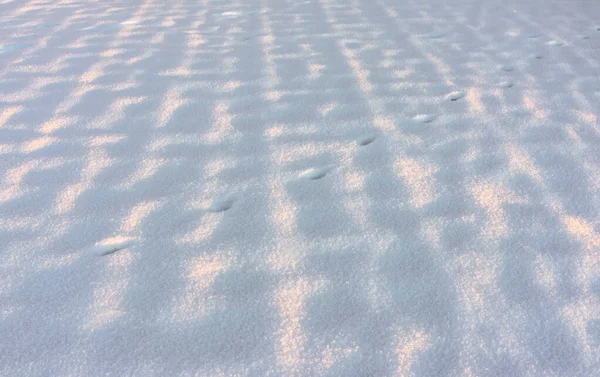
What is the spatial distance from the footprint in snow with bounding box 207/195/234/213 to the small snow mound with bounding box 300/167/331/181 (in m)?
0.22

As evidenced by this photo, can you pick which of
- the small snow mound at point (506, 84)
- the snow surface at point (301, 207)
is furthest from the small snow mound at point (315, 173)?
the small snow mound at point (506, 84)

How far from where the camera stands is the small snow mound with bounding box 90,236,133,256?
1.24 m

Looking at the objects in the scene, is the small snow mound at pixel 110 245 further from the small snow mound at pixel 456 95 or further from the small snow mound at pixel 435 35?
the small snow mound at pixel 435 35

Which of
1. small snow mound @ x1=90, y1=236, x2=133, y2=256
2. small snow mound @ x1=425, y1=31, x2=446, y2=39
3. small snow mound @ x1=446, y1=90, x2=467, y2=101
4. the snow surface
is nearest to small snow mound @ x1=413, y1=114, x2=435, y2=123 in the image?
the snow surface

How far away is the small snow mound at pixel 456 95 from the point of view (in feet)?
6.44

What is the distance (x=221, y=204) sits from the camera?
1406 millimetres

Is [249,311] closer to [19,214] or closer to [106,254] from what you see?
[106,254]

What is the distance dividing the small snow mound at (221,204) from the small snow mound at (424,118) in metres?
0.72

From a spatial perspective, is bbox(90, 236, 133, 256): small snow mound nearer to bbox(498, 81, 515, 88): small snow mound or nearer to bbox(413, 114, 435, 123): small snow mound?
bbox(413, 114, 435, 123): small snow mound

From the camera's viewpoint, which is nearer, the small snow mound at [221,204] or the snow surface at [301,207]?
the snow surface at [301,207]

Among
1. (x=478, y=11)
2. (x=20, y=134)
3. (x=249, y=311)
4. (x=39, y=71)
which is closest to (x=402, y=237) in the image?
(x=249, y=311)

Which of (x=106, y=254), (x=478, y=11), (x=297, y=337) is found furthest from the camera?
(x=478, y=11)

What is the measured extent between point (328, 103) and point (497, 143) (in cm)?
59

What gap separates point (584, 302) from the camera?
3.53 ft
